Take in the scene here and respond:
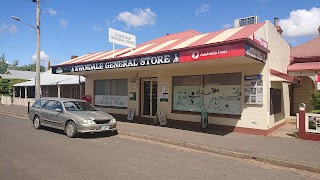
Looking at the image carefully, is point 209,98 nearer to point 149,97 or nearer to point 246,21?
point 149,97

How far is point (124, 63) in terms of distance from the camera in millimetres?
12102

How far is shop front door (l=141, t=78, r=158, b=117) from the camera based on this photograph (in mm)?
14172

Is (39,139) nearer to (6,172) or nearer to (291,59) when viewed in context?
(6,172)

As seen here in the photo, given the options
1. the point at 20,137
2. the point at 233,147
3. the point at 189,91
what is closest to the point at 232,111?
the point at 189,91

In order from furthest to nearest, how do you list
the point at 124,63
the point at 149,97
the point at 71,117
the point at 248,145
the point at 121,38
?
the point at 149,97, the point at 121,38, the point at 124,63, the point at 71,117, the point at 248,145

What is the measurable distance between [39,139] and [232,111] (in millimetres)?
7624

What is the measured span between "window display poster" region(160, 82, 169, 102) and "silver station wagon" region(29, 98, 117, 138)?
3349 millimetres

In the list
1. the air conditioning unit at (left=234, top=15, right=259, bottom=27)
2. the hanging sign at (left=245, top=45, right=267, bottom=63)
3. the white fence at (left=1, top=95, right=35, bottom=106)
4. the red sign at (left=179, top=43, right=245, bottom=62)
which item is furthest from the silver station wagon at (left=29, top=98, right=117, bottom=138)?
the white fence at (left=1, top=95, right=35, bottom=106)

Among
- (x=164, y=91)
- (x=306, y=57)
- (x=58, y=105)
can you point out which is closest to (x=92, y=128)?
(x=58, y=105)

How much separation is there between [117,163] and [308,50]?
1524 centimetres

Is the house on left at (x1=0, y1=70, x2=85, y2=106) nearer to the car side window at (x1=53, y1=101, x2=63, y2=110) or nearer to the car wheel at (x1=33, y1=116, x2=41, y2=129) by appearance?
the car wheel at (x1=33, y1=116, x2=41, y2=129)

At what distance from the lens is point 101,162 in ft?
20.8

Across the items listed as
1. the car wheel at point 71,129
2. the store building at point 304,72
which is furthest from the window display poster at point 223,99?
the car wheel at point 71,129

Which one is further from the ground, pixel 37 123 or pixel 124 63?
pixel 124 63
